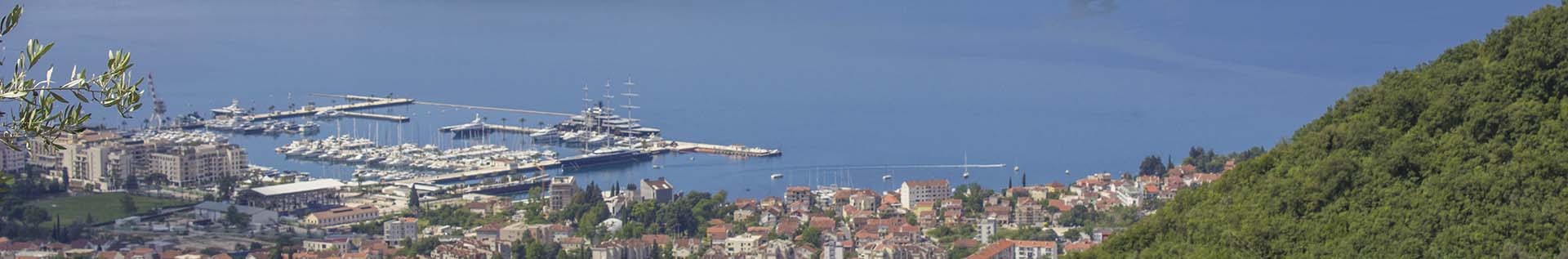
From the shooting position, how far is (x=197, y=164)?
1543 cm

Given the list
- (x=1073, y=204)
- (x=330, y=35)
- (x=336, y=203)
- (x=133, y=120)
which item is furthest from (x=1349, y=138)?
(x=330, y=35)

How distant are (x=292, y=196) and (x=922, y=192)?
418cm

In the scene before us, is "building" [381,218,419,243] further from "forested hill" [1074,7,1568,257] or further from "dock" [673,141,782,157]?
"forested hill" [1074,7,1568,257]

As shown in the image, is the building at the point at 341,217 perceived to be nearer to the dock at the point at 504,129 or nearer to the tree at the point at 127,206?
the tree at the point at 127,206

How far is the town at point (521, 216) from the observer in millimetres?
10930

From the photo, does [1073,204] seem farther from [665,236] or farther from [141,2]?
[141,2]

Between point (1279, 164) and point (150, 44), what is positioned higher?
point (150, 44)

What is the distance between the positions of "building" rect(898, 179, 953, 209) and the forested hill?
26.7 feet

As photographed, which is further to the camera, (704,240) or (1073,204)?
(1073,204)

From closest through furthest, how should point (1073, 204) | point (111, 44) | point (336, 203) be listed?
point (1073, 204), point (336, 203), point (111, 44)

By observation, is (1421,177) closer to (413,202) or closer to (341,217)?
(341,217)

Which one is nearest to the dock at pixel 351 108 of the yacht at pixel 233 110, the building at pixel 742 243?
the yacht at pixel 233 110

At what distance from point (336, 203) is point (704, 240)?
3.46 meters

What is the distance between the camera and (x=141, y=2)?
28.0 meters
